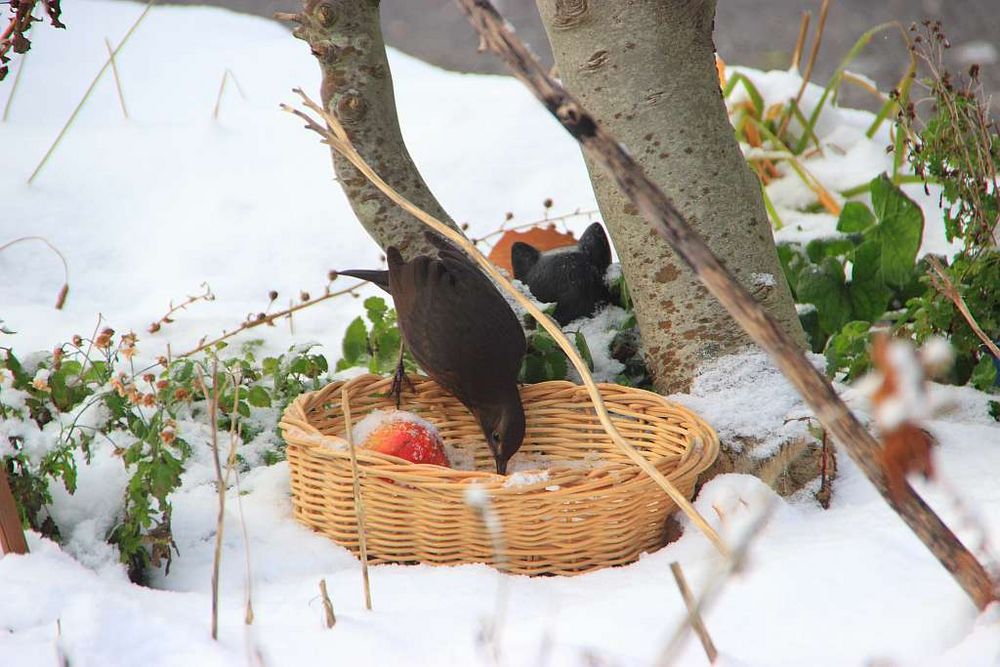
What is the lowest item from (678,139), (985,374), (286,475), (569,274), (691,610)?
(286,475)

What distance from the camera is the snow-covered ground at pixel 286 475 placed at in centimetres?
97

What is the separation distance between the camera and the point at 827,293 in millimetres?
2262

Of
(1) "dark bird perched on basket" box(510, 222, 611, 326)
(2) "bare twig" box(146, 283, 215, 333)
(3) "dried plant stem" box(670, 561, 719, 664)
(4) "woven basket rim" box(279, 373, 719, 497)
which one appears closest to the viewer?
(3) "dried plant stem" box(670, 561, 719, 664)

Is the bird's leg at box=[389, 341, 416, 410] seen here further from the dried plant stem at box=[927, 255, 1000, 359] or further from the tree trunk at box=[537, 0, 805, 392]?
the dried plant stem at box=[927, 255, 1000, 359]

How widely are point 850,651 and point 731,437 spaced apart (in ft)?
2.44

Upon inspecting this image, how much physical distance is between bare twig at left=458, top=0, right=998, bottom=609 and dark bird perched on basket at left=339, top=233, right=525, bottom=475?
91 centimetres

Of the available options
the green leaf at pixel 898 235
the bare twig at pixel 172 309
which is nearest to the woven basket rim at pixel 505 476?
the bare twig at pixel 172 309

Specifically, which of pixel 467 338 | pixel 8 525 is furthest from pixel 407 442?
pixel 8 525

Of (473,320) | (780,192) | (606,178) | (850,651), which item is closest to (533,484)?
(473,320)

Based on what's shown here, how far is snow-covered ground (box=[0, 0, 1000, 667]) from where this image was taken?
3.19 feet

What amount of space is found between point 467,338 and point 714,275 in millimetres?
921

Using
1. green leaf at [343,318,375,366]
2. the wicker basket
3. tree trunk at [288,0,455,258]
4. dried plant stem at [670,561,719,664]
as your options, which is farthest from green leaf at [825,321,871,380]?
dried plant stem at [670,561,719,664]

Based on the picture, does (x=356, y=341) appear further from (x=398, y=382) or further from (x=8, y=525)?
(x=8, y=525)

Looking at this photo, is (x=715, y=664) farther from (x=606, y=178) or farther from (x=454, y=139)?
(x=454, y=139)
